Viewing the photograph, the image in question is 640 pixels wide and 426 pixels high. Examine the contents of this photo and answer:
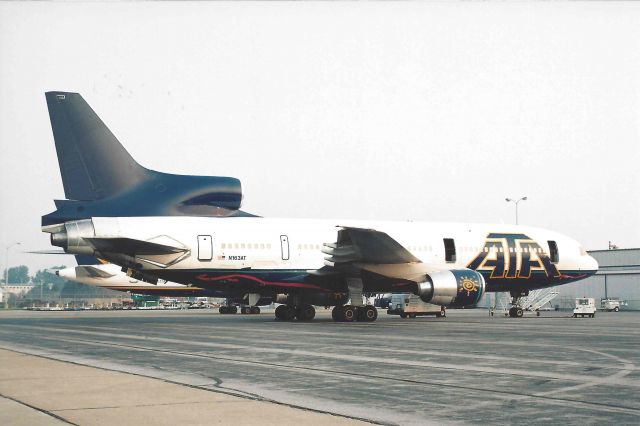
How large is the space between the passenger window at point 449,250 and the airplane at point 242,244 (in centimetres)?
5

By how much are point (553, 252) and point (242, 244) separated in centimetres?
1682

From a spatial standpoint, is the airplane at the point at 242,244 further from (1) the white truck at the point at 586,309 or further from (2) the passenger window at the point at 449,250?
(1) the white truck at the point at 586,309

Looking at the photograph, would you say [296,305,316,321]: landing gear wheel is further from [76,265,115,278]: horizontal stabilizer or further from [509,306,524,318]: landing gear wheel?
[76,265,115,278]: horizontal stabilizer

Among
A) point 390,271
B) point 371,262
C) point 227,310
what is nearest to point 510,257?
point 390,271

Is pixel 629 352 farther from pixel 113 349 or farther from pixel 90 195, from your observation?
pixel 90 195

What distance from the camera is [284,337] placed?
2192 cm

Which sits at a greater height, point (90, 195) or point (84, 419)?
point (90, 195)

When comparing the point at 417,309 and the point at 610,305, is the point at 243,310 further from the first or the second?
the point at 610,305

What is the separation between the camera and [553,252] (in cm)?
3825

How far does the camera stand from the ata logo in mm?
35812

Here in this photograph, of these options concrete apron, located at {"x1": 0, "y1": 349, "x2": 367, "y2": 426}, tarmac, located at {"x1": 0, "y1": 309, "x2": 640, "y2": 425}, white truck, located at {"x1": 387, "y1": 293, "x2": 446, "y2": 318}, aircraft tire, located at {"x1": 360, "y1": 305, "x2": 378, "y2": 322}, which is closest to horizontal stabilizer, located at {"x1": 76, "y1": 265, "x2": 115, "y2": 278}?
white truck, located at {"x1": 387, "y1": 293, "x2": 446, "y2": 318}

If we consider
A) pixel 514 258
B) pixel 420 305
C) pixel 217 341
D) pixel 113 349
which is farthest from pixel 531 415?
pixel 420 305

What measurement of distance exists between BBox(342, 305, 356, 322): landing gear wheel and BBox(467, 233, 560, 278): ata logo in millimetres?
6536

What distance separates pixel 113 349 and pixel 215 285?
573 inches
